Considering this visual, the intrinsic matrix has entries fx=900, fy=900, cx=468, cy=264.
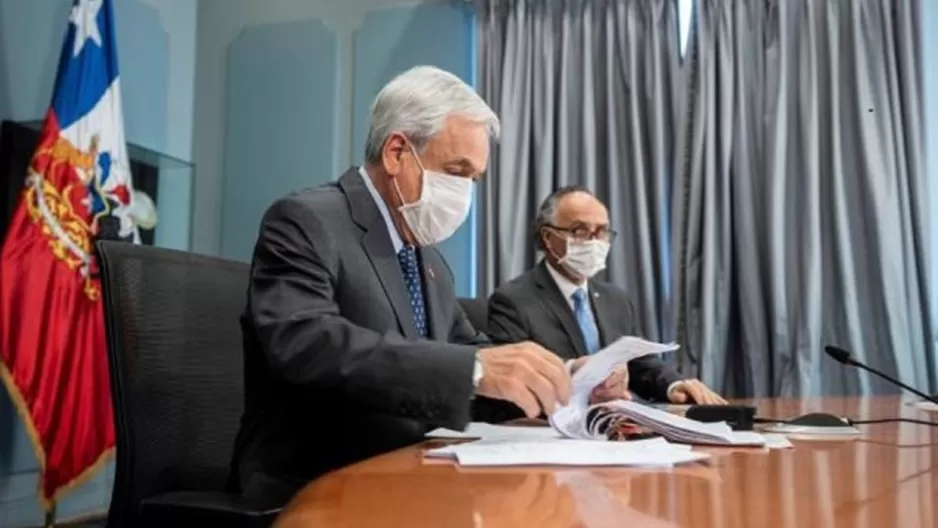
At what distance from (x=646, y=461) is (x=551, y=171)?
8.23ft

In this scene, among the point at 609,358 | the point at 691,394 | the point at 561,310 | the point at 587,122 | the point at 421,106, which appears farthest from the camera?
the point at 587,122

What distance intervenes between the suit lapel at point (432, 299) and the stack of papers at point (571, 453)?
41 centimetres

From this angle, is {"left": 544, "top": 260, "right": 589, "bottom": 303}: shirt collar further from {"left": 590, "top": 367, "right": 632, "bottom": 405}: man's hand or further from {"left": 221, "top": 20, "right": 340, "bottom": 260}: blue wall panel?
{"left": 221, "top": 20, "right": 340, "bottom": 260}: blue wall panel

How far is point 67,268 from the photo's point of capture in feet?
9.30

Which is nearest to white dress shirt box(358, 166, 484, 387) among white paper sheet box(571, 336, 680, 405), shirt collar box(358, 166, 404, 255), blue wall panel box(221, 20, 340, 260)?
shirt collar box(358, 166, 404, 255)

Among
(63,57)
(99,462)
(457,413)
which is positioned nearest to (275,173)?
(63,57)

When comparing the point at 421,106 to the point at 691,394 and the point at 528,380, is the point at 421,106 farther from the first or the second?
the point at 691,394

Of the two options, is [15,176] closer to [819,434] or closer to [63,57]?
[63,57]

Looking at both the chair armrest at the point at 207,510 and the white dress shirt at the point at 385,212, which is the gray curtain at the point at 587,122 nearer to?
the white dress shirt at the point at 385,212

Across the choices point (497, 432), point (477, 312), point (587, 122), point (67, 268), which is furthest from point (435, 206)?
point (587, 122)

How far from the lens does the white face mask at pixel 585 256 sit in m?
2.73

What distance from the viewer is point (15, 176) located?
2969mm

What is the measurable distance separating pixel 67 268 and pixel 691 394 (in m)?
1.95

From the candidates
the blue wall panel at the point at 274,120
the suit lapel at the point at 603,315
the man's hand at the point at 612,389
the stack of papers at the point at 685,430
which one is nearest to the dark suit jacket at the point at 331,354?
the stack of papers at the point at 685,430
